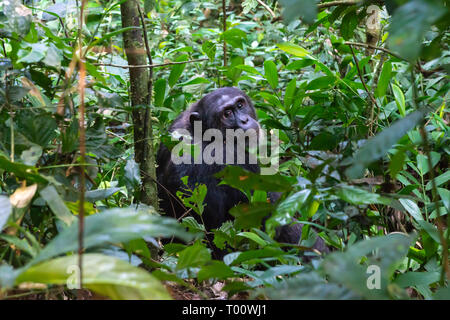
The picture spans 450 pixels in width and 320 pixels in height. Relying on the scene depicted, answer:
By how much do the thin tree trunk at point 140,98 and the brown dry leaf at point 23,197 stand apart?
878mm

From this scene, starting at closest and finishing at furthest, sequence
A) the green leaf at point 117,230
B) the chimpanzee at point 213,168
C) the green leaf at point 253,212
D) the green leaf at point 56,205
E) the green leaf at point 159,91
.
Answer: the green leaf at point 117,230 → the green leaf at point 56,205 → the green leaf at point 253,212 → the green leaf at point 159,91 → the chimpanzee at point 213,168

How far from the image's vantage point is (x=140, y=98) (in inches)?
106

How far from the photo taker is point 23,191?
1.81 meters

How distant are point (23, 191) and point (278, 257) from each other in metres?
1.08

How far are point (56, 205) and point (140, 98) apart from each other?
1084 mm

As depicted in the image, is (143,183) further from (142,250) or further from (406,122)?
(406,122)

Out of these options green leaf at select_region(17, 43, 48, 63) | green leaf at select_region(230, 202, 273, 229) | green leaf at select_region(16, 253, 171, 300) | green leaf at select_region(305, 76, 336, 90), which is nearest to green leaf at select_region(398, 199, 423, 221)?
green leaf at select_region(305, 76, 336, 90)

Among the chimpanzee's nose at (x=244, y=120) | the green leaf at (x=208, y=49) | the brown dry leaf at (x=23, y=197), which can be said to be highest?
the green leaf at (x=208, y=49)

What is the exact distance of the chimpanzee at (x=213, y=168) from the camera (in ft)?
13.4

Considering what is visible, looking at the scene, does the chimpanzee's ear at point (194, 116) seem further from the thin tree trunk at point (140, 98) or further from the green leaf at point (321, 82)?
the thin tree trunk at point (140, 98)

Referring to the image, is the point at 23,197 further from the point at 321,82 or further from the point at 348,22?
the point at 321,82

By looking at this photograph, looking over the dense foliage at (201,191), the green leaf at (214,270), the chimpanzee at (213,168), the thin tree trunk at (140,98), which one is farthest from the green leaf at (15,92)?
the chimpanzee at (213,168)
